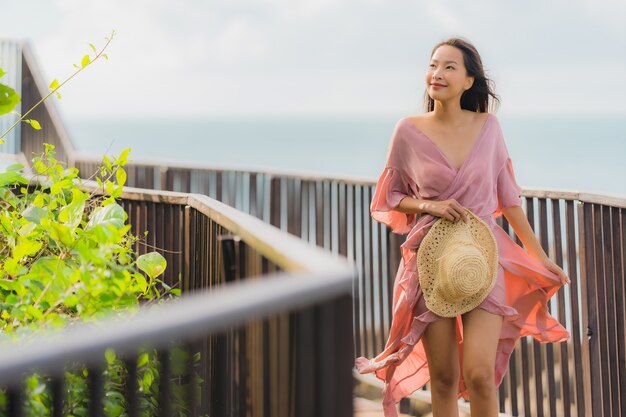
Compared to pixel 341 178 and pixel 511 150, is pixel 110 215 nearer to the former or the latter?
pixel 341 178

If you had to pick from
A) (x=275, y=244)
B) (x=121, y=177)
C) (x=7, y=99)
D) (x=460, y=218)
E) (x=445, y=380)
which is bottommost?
(x=445, y=380)

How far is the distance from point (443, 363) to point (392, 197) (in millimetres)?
788

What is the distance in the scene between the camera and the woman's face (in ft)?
17.6

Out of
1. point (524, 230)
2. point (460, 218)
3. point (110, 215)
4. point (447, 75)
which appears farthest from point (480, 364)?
point (110, 215)

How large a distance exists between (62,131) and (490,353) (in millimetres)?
8584

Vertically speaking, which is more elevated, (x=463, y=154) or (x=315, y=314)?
(x=463, y=154)

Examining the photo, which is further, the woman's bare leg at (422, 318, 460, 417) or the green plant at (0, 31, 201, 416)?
the woman's bare leg at (422, 318, 460, 417)

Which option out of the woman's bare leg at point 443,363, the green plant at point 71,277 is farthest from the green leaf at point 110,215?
the woman's bare leg at point 443,363

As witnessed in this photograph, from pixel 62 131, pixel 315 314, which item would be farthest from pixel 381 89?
pixel 315 314

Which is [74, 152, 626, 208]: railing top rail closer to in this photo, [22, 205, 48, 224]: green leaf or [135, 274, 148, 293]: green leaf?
[135, 274, 148, 293]: green leaf

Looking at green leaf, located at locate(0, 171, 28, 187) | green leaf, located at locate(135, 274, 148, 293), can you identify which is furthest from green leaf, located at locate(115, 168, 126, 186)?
green leaf, located at locate(135, 274, 148, 293)

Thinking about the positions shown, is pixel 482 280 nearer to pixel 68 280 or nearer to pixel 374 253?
pixel 68 280

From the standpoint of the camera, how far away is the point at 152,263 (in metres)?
5.46

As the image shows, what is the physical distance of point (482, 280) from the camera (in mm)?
5184
